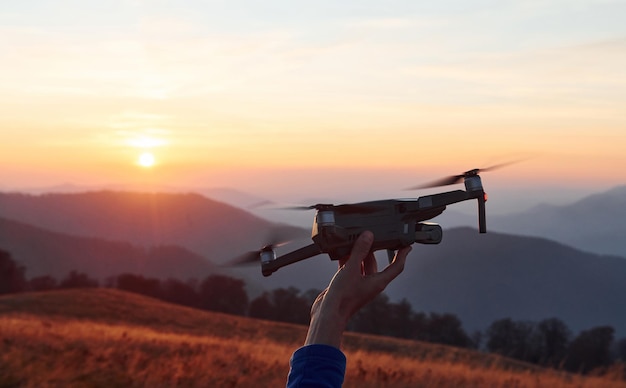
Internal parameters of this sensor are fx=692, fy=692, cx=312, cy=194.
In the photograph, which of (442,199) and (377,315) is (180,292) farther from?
(442,199)

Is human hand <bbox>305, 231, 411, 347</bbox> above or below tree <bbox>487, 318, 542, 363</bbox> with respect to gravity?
above

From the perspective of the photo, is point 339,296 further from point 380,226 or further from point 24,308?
point 24,308

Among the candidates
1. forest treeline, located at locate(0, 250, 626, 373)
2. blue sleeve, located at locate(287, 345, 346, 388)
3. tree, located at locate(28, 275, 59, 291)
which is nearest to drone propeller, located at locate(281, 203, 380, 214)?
blue sleeve, located at locate(287, 345, 346, 388)

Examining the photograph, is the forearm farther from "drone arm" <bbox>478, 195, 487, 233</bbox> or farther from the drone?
"drone arm" <bbox>478, 195, 487, 233</bbox>

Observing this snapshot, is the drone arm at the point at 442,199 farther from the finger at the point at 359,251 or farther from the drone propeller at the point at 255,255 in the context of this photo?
the drone propeller at the point at 255,255

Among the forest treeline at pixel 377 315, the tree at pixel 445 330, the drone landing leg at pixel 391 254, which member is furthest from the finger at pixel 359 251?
the tree at pixel 445 330

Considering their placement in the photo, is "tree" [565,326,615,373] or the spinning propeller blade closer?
the spinning propeller blade

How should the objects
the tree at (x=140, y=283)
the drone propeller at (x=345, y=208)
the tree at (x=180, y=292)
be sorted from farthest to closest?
1. the tree at (x=140, y=283)
2. the tree at (x=180, y=292)
3. the drone propeller at (x=345, y=208)

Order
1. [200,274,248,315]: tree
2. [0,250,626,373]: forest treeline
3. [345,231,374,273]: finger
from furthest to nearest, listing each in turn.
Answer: [200,274,248,315]: tree
[0,250,626,373]: forest treeline
[345,231,374,273]: finger
